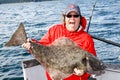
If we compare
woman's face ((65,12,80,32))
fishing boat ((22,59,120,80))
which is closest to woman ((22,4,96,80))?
woman's face ((65,12,80,32))

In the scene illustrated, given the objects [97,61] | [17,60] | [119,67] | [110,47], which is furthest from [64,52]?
[110,47]

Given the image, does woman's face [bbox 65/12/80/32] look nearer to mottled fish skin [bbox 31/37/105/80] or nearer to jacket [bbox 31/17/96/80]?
jacket [bbox 31/17/96/80]

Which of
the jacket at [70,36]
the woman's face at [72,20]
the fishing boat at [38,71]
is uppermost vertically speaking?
the woman's face at [72,20]

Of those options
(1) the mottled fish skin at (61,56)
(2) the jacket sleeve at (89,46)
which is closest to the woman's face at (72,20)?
(2) the jacket sleeve at (89,46)

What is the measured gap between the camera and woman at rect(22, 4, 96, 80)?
6.17m

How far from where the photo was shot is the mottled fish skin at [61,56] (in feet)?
18.0

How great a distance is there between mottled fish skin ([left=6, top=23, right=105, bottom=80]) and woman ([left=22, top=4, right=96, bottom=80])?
1.68ft

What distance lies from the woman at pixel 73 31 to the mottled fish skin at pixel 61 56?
0.51 m

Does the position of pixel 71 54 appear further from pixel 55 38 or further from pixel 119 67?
pixel 119 67

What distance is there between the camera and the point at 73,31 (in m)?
6.41

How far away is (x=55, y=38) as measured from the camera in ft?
21.1

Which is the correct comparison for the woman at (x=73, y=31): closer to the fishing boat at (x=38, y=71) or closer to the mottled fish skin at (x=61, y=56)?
the mottled fish skin at (x=61, y=56)

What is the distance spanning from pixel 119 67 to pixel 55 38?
2.35 meters

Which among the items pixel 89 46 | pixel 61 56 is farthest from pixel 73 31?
pixel 61 56
